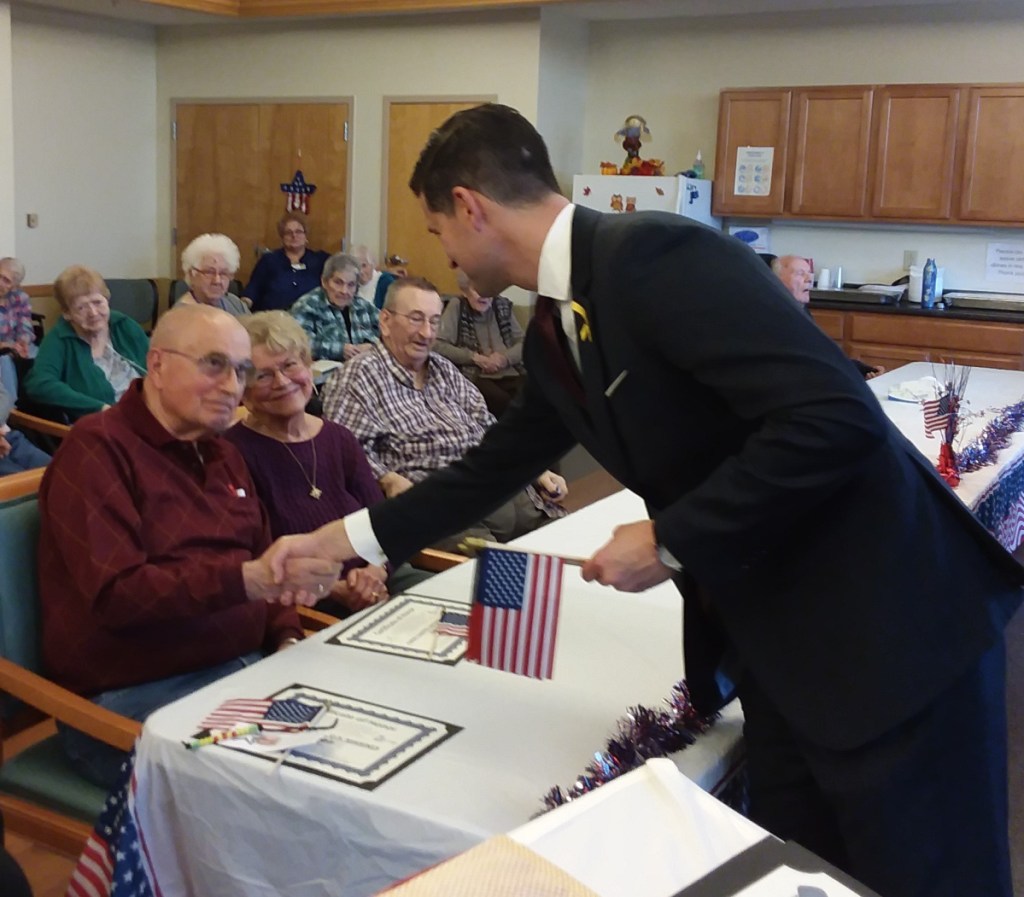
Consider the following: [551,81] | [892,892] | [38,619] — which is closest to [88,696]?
[38,619]

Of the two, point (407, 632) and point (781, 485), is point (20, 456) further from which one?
point (781, 485)

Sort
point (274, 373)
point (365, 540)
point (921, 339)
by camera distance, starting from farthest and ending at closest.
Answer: point (921, 339) < point (274, 373) < point (365, 540)

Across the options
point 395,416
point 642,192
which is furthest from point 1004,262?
point 395,416

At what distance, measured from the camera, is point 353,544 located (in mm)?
1655

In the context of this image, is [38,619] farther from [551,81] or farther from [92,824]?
[551,81]

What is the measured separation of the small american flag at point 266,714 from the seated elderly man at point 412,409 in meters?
1.57

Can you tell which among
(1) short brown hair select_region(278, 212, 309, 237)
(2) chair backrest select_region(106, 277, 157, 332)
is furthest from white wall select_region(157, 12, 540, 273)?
(2) chair backrest select_region(106, 277, 157, 332)

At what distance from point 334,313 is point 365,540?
4.25 m

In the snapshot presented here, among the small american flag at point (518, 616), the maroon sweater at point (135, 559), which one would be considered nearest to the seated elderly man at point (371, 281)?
the maroon sweater at point (135, 559)

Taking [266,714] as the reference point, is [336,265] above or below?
above

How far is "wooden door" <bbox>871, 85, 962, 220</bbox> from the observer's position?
653 centimetres

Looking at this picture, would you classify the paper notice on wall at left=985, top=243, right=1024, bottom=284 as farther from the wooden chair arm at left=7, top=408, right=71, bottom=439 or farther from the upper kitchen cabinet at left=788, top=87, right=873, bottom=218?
the wooden chair arm at left=7, top=408, right=71, bottom=439

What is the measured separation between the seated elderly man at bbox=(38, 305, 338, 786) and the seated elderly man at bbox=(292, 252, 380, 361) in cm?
360

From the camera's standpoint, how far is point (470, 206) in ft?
4.41
